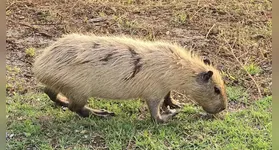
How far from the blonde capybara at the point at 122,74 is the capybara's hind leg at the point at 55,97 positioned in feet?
0.06

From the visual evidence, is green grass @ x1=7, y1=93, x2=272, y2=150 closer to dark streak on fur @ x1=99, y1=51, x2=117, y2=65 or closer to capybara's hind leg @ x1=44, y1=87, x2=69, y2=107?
capybara's hind leg @ x1=44, y1=87, x2=69, y2=107

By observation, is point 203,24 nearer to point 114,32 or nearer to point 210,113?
point 114,32

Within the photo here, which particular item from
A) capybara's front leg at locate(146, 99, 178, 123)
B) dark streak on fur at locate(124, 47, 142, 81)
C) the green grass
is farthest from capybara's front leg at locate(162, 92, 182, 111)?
dark streak on fur at locate(124, 47, 142, 81)

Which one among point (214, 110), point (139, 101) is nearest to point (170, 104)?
point (139, 101)

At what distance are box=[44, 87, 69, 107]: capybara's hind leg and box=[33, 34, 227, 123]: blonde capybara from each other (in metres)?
0.02

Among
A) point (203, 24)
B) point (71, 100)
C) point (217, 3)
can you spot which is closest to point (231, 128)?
point (71, 100)

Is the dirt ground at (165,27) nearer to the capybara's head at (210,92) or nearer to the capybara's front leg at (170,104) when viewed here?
the capybara's front leg at (170,104)

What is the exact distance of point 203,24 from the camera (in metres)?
6.30

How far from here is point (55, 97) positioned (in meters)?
4.56

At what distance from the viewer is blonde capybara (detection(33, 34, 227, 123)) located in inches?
166

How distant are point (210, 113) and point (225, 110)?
0.29m

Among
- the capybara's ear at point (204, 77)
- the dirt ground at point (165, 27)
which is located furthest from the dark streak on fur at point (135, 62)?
the dirt ground at point (165, 27)

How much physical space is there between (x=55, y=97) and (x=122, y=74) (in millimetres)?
760

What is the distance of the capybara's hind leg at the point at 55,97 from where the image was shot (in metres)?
4.50
